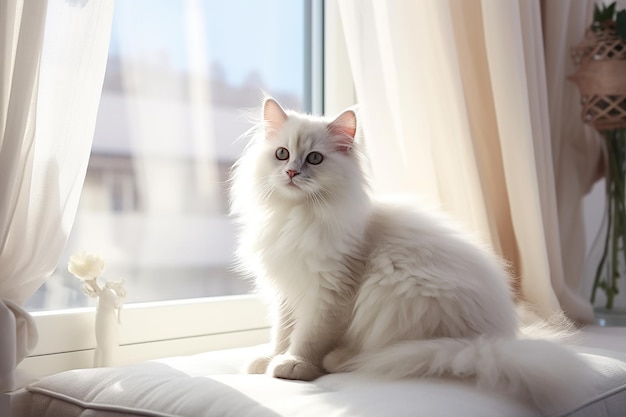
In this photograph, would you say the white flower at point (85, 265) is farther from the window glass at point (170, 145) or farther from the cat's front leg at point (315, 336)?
the cat's front leg at point (315, 336)

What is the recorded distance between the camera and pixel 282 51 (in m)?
2.41

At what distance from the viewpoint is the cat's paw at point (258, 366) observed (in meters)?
1.42

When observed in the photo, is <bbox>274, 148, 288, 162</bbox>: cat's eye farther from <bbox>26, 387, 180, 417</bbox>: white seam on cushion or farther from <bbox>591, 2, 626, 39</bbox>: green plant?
<bbox>591, 2, 626, 39</bbox>: green plant

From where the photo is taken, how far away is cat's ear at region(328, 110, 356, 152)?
5.00 feet

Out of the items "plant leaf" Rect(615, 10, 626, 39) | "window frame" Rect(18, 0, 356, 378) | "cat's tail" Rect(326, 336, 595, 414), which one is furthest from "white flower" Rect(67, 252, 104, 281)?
"plant leaf" Rect(615, 10, 626, 39)

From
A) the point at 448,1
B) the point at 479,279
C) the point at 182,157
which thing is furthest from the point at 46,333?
the point at 448,1

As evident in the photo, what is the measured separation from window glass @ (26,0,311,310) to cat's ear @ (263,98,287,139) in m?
0.57

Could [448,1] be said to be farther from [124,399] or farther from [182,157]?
[124,399]

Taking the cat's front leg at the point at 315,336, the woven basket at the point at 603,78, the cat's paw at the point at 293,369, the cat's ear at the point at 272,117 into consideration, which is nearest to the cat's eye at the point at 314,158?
the cat's ear at the point at 272,117

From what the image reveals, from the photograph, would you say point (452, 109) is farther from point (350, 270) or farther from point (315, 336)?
point (315, 336)

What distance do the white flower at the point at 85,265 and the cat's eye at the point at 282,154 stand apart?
1.68 feet

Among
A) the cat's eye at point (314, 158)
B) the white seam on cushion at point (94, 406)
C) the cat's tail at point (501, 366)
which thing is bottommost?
the white seam on cushion at point (94, 406)

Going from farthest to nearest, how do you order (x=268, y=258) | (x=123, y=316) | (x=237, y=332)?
(x=237, y=332) < (x=123, y=316) < (x=268, y=258)

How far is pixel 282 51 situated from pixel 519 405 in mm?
1658
